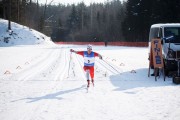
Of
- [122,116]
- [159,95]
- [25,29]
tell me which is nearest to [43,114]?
[122,116]

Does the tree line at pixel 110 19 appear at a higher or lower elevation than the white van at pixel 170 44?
higher

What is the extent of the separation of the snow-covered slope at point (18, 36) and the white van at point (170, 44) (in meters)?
43.6

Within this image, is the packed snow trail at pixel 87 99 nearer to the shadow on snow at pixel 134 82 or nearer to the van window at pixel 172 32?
the shadow on snow at pixel 134 82

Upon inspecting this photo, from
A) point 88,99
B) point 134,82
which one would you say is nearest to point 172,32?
point 134,82

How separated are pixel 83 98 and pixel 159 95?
2.68 metres

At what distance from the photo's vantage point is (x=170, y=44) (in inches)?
562

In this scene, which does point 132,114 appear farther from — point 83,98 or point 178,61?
point 178,61

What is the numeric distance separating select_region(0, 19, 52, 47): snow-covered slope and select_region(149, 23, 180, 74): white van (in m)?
43.6

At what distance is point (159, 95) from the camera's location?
9609 millimetres

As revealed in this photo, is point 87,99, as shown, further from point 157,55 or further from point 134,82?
point 157,55

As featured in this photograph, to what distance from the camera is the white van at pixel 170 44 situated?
538 inches

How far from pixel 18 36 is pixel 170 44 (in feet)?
156

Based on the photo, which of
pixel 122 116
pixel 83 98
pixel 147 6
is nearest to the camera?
pixel 122 116

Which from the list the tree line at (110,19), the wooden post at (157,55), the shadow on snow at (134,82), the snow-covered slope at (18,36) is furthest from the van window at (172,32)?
the snow-covered slope at (18,36)
